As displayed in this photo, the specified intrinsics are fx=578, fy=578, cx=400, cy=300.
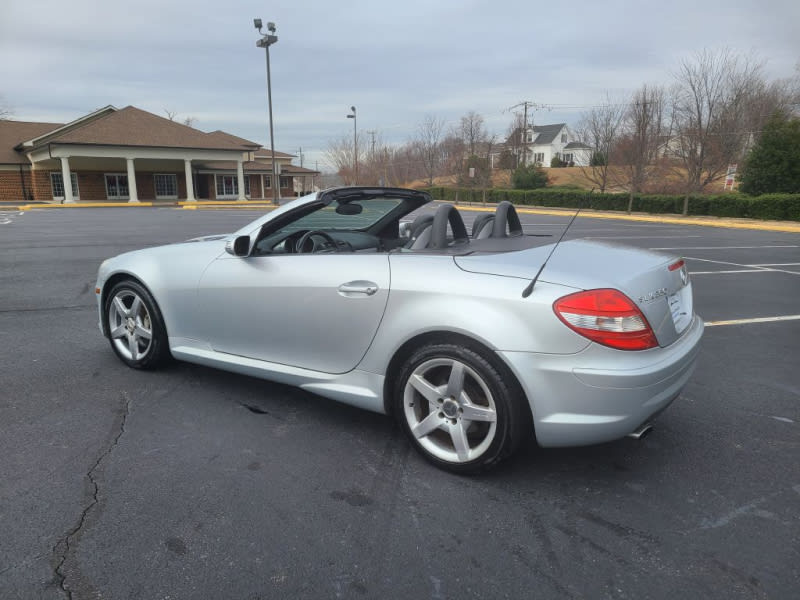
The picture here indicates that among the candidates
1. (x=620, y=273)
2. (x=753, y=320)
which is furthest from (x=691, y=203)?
(x=620, y=273)

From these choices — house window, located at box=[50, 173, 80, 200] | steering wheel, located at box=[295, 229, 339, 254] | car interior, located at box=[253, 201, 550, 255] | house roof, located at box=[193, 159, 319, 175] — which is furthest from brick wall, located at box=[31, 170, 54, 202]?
steering wheel, located at box=[295, 229, 339, 254]

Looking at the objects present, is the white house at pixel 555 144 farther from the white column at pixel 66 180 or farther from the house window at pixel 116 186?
the white column at pixel 66 180

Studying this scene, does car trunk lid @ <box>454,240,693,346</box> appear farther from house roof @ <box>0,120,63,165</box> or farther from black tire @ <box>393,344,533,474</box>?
house roof @ <box>0,120,63,165</box>

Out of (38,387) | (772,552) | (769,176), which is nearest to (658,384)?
(772,552)

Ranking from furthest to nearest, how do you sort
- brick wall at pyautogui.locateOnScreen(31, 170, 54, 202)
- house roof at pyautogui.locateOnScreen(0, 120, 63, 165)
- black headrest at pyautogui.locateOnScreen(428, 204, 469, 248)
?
1. house roof at pyautogui.locateOnScreen(0, 120, 63, 165)
2. brick wall at pyautogui.locateOnScreen(31, 170, 54, 202)
3. black headrest at pyautogui.locateOnScreen(428, 204, 469, 248)

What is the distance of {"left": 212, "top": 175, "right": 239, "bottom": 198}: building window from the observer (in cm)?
4803

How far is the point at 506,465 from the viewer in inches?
119

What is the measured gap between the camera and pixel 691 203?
28.3 meters

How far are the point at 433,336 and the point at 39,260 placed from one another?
1059 centimetres

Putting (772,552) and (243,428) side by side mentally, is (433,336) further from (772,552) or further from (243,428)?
(772,552)

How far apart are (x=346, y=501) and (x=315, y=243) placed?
1922mm

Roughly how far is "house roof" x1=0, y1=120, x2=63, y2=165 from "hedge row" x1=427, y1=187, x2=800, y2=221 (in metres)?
34.9

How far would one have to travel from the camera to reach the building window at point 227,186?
48.0 m

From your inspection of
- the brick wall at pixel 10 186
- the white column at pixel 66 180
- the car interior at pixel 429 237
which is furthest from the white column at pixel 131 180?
the car interior at pixel 429 237
